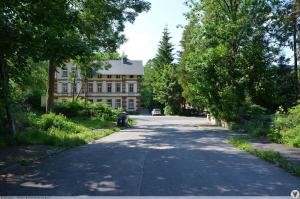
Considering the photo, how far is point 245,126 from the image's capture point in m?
30.0

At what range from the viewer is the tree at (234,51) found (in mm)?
34750

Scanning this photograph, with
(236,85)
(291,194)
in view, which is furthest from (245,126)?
(291,194)

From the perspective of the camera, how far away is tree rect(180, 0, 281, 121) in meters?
34.8

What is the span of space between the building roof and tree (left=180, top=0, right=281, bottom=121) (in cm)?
5341

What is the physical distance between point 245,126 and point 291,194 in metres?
21.8

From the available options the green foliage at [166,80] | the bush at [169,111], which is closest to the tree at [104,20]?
the green foliage at [166,80]

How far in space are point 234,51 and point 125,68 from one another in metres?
56.7

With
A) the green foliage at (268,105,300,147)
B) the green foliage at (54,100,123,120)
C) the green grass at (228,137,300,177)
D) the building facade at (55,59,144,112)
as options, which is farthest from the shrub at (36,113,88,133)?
the building facade at (55,59,144,112)

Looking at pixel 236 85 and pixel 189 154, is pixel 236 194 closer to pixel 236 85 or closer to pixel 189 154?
pixel 189 154

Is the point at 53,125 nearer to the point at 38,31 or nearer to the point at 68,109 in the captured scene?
the point at 38,31

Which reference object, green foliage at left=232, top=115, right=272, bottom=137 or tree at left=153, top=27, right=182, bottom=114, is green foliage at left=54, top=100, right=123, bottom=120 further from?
tree at left=153, top=27, right=182, bottom=114

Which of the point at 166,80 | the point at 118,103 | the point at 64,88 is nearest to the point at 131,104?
the point at 118,103

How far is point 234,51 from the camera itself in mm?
35844

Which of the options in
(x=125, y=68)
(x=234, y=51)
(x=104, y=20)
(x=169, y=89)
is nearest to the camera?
(x=104, y=20)
